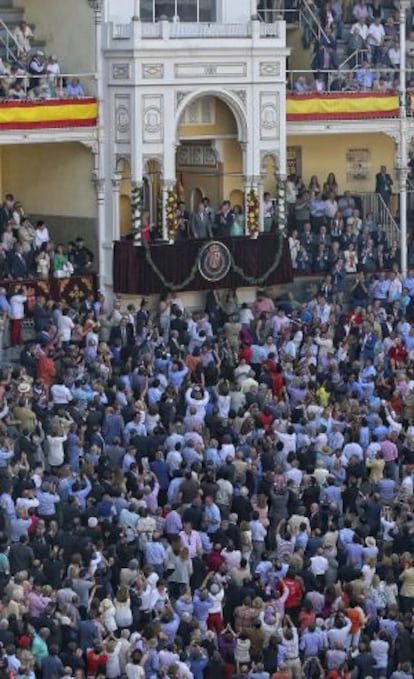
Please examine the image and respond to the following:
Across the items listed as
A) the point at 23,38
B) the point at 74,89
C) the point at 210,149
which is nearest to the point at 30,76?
the point at 74,89

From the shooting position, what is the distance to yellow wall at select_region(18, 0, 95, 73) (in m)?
53.2

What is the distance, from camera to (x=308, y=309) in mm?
53000

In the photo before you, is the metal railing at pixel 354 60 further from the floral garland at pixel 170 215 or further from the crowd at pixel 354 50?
the floral garland at pixel 170 215

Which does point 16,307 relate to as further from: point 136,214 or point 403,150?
point 403,150

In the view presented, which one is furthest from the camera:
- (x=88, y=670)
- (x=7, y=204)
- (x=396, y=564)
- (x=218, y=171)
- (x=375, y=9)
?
(x=375, y=9)

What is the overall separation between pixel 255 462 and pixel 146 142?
9554mm

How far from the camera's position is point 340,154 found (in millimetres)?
59281

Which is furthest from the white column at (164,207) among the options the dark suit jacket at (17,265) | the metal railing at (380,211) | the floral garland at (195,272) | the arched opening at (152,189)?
the metal railing at (380,211)

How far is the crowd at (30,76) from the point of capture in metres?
51.7

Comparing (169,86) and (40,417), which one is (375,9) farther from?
(40,417)

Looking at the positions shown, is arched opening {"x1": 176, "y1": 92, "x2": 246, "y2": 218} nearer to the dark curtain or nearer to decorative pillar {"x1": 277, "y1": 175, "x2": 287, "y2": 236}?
decorative pillar {"x1": 277, "y1": 175, "x2": 287, "y2": 236}

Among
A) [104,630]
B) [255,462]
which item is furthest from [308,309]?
[104,630]

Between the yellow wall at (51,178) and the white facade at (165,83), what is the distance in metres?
0.56

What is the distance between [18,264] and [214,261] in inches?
179
